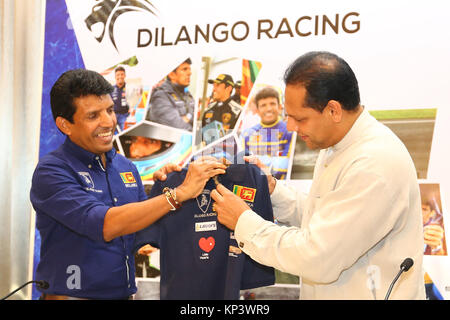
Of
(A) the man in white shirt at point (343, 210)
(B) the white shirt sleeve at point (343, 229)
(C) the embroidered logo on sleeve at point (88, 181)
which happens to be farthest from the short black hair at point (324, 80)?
(C) the embroidered logo on sleeve at point (88, 181)

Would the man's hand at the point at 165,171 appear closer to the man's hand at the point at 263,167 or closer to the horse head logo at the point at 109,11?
the man's hand at the point at 263,167

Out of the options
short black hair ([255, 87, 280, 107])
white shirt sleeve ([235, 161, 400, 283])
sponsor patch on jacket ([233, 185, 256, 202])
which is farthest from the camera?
short black hair ([255, 87, 280, 107])

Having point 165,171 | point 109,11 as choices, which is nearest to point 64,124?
point 165,171

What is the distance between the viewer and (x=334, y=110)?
7.00ft

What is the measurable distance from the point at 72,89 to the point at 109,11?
1.64m

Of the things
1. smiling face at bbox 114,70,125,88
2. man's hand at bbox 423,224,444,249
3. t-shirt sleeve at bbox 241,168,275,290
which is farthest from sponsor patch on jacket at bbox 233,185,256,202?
smiling face at bbox 114,70,125,88

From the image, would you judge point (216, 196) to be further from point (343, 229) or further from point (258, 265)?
point (343, 229)

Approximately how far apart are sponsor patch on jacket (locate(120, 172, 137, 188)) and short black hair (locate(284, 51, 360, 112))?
106cm

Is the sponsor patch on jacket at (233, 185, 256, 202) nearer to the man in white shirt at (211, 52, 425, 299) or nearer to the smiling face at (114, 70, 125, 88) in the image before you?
the man in white shirt at (211, 52, 425, 299)

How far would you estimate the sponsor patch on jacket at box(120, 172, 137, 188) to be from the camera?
268 cm

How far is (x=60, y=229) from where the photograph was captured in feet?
8.07

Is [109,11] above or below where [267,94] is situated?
above
